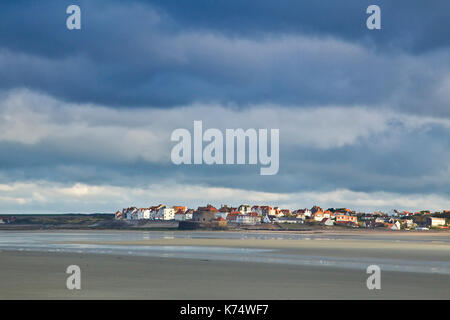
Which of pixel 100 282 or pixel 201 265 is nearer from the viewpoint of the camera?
pixel 100 282

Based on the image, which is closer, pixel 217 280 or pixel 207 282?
pixel 207 282
